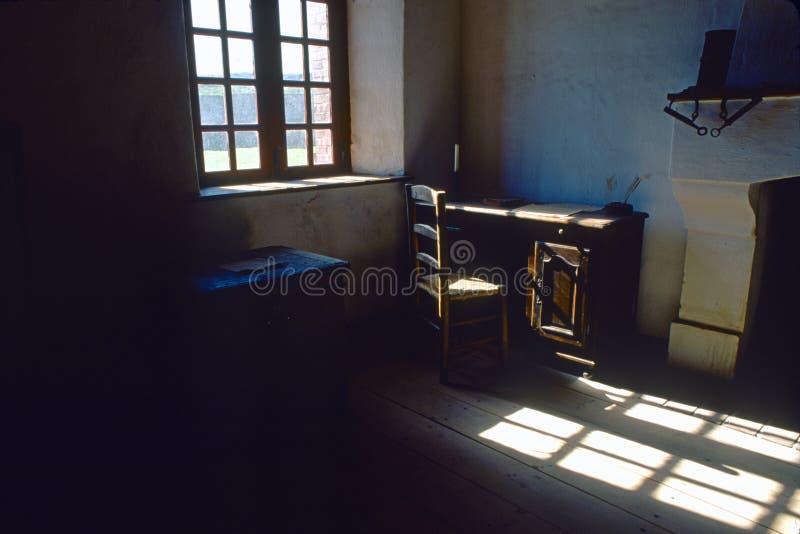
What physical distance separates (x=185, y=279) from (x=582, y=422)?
190cm

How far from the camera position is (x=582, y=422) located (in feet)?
8.89

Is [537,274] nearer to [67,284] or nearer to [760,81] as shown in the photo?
[760,81]

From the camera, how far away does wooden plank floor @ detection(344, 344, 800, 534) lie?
6.69 feet

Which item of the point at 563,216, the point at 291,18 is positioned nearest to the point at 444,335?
the point at 563,216

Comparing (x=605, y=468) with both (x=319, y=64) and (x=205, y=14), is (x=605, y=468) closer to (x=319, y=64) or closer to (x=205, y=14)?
(x=319, y=64)

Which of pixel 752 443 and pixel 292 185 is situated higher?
pixel 292 185

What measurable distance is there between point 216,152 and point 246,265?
899 mm

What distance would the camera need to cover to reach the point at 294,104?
3525 millimetres

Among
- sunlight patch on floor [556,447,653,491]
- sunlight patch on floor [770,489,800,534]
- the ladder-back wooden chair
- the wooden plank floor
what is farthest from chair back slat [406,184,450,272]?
sunlight patch on floor [770,489,800,534]

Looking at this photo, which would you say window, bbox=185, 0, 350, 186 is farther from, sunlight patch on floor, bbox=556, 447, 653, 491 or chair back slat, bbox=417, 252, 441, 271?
sunlight patch on floor, bbox=556, 447, 653, 491

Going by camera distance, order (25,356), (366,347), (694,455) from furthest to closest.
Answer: (366,347) → (694,455) → (25,356)

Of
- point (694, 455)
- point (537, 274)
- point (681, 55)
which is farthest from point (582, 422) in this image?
point (681, 55)

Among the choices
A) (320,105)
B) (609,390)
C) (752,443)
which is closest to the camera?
(752,443)

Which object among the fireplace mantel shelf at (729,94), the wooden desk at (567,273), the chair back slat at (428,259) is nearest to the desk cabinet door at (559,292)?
the wooden desk at (567,273)
